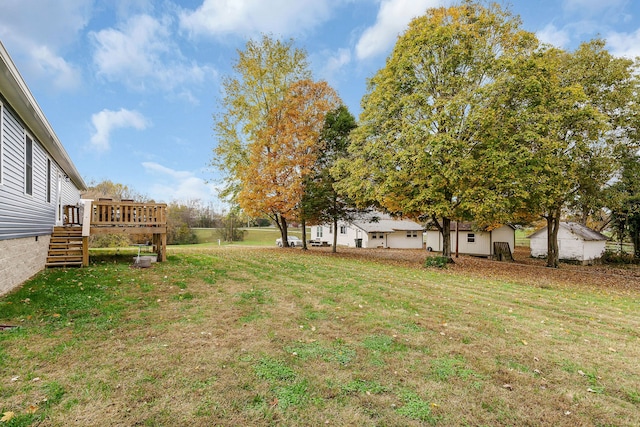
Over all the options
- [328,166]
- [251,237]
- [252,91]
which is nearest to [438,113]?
[328,166]

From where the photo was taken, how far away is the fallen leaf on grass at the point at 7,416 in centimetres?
251

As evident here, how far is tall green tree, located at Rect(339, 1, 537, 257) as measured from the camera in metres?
12.5

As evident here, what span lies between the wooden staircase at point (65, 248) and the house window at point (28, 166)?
234cm

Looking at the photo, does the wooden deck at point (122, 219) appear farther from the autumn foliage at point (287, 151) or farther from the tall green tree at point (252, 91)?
the tall green tree at point (252, 91)

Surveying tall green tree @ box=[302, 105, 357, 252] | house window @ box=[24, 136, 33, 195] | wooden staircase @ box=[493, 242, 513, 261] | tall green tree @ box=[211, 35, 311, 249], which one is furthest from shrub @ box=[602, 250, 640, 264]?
house window @ box=[24, 136, 33, 195]

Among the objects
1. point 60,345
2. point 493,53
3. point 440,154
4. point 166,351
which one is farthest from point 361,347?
point 493,53

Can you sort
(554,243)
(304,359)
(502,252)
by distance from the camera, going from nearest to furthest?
1. (304,359)
2. (554,243)
3. (502,252)

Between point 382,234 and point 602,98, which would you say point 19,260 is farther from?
point 382,234

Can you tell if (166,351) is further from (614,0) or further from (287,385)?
(614,0)

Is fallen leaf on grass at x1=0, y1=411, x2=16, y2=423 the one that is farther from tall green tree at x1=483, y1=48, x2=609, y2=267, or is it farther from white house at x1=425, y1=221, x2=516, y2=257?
white house at x1=425, y1=221, x2=516, y2=257

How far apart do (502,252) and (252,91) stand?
22.4 metres

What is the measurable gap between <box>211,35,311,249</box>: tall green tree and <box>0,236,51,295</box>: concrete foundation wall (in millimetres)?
12279

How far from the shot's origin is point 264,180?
18250mm

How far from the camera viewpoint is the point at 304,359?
386 cm
